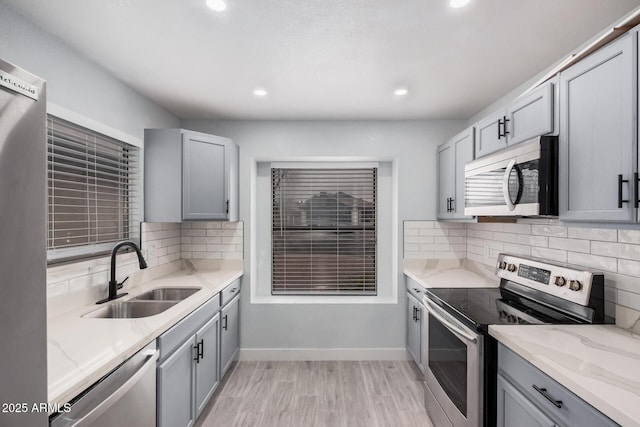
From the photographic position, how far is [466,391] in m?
1.60

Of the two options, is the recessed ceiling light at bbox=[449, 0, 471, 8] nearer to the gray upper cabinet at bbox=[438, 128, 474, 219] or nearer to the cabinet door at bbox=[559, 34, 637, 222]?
Result: the cabinet door at bbox=[559, 34, 637, 222]

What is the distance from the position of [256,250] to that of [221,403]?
1.46 metres

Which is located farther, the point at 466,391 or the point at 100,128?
the point at 100,128

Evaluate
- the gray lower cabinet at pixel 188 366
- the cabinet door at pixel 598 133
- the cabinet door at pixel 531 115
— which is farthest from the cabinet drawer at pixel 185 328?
the cabinet door at pixel 531 115

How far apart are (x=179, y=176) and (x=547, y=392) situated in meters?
2.68

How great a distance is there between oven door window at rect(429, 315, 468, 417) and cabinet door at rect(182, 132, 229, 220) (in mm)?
2007

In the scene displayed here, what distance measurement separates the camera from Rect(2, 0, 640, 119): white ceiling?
4.68ft

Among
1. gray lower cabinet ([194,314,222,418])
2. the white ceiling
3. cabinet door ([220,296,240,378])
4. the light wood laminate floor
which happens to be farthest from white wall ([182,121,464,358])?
gray lower cabinet ([194,314,222,418])

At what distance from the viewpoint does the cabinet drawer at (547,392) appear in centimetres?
98

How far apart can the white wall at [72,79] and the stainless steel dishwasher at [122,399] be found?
1.47 meters

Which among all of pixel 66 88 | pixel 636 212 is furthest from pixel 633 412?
pixel 66 88

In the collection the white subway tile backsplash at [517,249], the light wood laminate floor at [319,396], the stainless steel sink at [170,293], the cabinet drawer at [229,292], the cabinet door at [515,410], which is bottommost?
the light wood laminate floor at [319,396]

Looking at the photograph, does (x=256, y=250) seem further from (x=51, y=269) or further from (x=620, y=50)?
(x=620, y=50)

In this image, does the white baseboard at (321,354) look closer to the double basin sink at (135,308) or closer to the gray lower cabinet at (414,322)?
the gray lower cabinet at (414,322)
